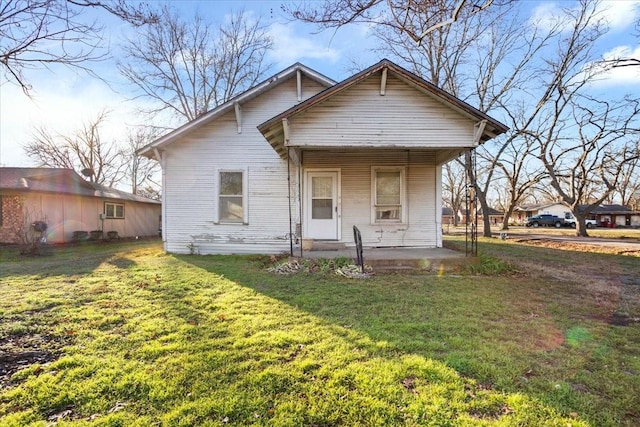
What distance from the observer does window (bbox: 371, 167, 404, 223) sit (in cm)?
966

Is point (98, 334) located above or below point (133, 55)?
below

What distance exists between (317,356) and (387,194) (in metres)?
7.19

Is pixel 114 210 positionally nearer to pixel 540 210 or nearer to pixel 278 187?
pixel 278 187

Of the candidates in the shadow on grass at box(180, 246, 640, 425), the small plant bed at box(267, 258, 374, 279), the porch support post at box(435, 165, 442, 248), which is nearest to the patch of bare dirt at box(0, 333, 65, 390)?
the shadow on grass at box(180, 246, 640, 425)

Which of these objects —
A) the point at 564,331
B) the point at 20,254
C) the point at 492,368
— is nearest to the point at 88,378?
the point at 492,368

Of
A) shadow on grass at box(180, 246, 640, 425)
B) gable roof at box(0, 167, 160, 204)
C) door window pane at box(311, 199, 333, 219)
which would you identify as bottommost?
shadow on grass at box(180, 246, 640, 425)

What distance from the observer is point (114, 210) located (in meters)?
19.7

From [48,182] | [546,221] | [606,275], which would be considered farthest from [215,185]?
[546,221]

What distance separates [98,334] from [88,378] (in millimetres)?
1099

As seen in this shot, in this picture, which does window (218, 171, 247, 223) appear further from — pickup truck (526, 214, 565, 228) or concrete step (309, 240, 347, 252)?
pickup truck (526, 214, 565, 228)

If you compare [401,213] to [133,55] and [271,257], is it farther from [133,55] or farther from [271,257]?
[133,55]

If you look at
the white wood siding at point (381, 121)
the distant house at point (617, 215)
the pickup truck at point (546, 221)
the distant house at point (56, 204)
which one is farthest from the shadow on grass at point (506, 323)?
the distant house at point (617, 215)

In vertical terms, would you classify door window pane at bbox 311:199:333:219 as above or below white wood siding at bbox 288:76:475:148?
below

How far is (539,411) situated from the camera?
2.31 metres
